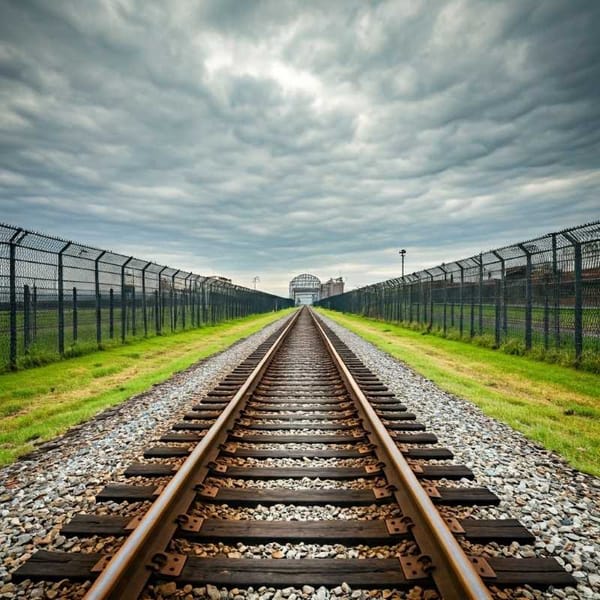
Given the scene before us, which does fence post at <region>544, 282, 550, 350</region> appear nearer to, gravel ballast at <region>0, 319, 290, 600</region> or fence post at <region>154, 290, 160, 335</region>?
gravel ballast at <region>0, 319, 290, 600</region>

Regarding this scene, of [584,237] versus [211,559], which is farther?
[584,237]

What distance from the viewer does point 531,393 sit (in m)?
7.46

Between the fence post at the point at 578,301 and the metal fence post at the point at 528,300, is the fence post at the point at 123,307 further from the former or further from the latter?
the fence post at the point at 578,301

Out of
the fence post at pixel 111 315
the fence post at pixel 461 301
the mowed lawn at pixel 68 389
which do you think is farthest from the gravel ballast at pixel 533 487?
the fence post at pixel 111 315

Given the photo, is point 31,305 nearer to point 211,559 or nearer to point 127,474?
point 127,474

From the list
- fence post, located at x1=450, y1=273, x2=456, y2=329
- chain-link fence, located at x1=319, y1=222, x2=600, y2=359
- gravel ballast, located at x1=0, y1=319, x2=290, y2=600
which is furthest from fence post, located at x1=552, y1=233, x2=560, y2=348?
gravel ballast, located at x1=0, y1=319, x2=290, y2=600

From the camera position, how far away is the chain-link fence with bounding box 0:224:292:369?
9.87m

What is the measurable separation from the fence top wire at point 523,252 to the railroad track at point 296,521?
25.9ft

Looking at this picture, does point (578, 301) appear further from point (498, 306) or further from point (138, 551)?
point (138, 551)

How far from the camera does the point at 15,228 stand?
974 centimetres

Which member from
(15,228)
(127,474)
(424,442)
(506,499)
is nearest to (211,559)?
(127,474)

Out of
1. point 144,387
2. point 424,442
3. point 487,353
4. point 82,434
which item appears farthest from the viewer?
point 487,353

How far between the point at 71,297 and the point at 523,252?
14.6m

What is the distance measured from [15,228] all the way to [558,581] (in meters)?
12.0
